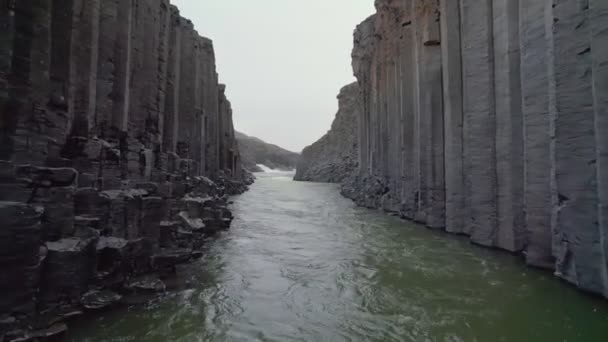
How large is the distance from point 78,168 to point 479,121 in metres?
9.05

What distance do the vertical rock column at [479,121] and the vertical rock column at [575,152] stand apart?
2.59 metres

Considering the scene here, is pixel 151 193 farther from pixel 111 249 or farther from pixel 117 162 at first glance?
pixel 111 249

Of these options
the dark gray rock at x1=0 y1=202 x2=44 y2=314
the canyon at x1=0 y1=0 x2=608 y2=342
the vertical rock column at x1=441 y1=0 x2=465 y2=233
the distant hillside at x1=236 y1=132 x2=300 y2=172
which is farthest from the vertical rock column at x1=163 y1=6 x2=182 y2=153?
the distant hillside at x1=236 y1=132 x2=300 y2=172

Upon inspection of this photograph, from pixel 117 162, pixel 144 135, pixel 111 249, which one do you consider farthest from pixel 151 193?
pixel 144 135

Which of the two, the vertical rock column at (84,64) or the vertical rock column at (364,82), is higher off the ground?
the vertical rock column at (364,82)

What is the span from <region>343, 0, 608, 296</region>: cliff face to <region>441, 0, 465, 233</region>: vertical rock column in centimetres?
3

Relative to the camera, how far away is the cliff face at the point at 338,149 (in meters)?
49.0

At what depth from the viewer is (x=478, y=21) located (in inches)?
343

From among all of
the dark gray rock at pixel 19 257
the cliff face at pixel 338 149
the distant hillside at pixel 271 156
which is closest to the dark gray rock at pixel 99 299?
the dark gray rock at pixel 19 257

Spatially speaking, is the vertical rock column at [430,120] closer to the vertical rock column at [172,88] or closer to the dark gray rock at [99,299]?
the vertical rock column at [172,88]

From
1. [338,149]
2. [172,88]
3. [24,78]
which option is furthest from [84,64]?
[338,149]

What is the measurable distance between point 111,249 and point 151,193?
194 centimetres

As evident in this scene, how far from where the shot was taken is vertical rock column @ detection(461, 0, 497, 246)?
830 cm

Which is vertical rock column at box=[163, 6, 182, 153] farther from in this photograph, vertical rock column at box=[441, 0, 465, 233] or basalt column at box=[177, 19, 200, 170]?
vertical rock column at box=[441, 0, 465, 233]
